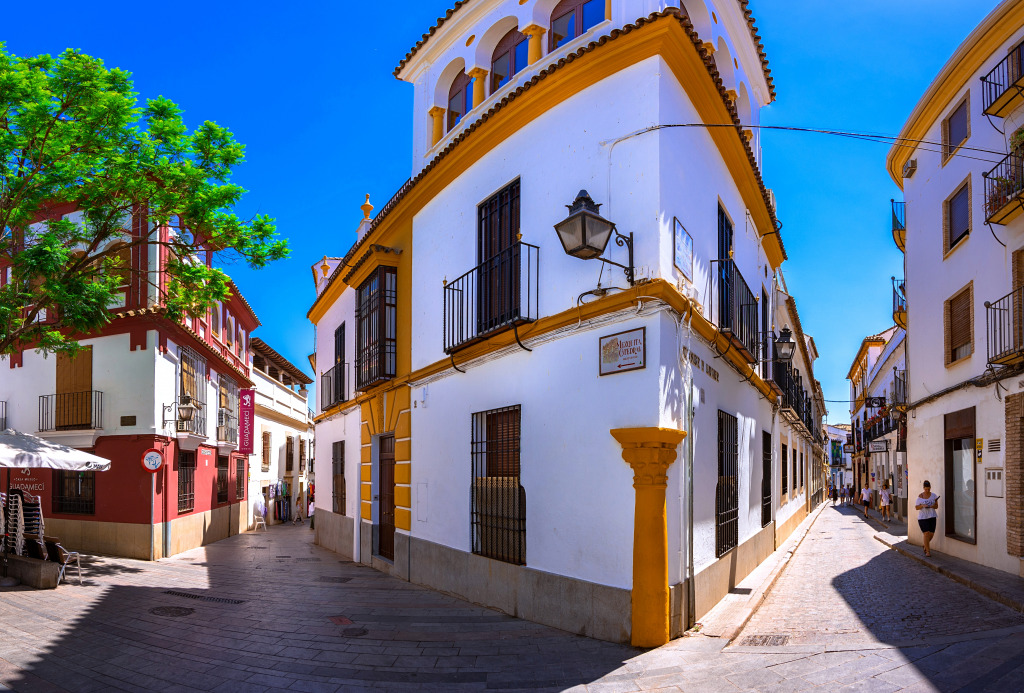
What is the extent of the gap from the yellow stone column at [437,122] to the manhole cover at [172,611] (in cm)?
796

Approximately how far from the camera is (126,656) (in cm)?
660

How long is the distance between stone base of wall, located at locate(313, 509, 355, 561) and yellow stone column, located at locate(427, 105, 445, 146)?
25.5ft

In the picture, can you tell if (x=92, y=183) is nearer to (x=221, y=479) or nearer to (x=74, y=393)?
(x=74, y=393)

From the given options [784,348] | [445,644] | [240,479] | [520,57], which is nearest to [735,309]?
[784,348]

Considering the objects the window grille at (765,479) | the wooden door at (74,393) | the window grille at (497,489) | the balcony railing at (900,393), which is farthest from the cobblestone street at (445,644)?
the balcony railing at (900,393)

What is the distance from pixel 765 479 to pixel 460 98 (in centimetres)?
848

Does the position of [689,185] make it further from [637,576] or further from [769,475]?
[769,475]

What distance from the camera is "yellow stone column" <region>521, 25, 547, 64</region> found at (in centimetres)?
938

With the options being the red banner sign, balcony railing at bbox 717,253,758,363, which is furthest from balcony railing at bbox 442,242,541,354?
the red banner sign

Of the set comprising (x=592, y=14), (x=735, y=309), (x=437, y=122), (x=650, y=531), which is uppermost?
(x=592, y=14)

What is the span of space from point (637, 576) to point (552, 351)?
253cm

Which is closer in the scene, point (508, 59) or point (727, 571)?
point (727, 571)

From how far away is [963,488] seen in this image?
13.0 m

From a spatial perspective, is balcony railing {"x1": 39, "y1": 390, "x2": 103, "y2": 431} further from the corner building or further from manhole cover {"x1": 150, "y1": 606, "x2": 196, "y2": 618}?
manhole cover {"x1": 150, "y1": 606, "x2": 196, "y2": 618}
